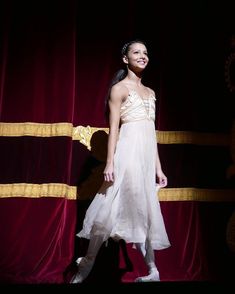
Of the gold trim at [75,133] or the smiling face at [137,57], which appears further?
the gold trim at [75,133]

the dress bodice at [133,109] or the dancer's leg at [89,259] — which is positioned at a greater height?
the dress bodice at [133,109]

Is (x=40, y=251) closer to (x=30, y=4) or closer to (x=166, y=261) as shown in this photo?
(x=166, y=261)

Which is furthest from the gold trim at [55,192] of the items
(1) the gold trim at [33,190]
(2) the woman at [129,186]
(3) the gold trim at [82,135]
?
(2) the woman at [129,186]

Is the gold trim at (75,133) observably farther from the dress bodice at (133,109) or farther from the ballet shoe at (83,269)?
the ballet shoe at (83,269)

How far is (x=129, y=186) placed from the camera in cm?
239

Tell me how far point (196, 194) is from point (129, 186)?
97 centimetres

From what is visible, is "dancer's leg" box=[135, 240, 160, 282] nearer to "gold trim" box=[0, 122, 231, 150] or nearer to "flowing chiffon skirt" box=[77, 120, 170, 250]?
"flowing chiffon skirt" box=[77, 120, 170, 250]

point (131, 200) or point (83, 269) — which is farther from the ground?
point (131, 200)

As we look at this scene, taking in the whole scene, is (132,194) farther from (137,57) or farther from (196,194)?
(196,194)

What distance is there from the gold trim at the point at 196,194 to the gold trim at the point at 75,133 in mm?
314

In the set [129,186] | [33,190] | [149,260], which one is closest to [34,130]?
[33,190]

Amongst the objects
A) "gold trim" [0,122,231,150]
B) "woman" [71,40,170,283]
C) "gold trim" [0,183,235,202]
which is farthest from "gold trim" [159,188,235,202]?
"woman" [71,40,170,283]

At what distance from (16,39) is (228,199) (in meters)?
1.70

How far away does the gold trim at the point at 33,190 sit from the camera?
9.72 feet
